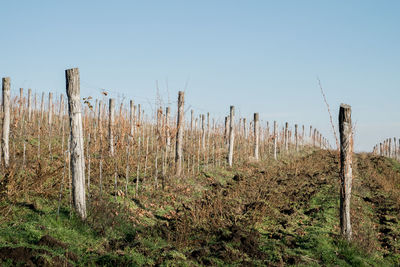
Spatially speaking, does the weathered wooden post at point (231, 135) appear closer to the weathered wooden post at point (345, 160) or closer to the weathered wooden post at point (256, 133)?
the weathered wooden post at point (256, 133)

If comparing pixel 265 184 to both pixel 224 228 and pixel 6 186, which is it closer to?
pixel 224 228

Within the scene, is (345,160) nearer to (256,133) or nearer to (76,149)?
(76,149)

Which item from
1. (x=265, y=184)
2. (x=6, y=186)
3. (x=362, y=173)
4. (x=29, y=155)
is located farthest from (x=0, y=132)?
(x=362, y=173)

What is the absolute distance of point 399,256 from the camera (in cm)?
910

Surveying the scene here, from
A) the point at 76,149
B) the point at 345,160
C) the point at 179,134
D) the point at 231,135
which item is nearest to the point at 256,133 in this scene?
the point at 231,135

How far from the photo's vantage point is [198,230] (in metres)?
9.38

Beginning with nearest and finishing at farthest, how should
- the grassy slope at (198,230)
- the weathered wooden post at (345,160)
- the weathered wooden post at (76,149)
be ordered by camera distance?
the grassy slope at (198,230)
the weathered wooden post at (76,149)
the weathered wooden post at (345,160)

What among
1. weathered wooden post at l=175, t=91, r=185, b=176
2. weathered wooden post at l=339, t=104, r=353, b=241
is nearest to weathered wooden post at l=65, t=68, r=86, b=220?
weathered wooden post at l=175, t=91, r=185, b=176

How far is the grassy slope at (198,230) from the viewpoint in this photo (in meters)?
7.04

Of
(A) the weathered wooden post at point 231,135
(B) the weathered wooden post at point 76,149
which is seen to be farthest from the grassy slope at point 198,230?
(A) the weathered wooden post at point 231,135

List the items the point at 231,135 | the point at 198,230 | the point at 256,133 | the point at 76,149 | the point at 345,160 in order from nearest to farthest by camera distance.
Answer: the point at 76,149 → the point at 345,160 → the point at 198,230 → the point at 231,135 → the point at 256,133

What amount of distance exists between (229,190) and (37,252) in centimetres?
868

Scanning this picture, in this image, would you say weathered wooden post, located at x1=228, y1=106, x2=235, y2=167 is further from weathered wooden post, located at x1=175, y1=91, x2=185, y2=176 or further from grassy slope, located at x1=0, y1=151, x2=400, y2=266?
weathered wooden post, located at x1=175, y1=91, x2=185, y2=176

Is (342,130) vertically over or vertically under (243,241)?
over
